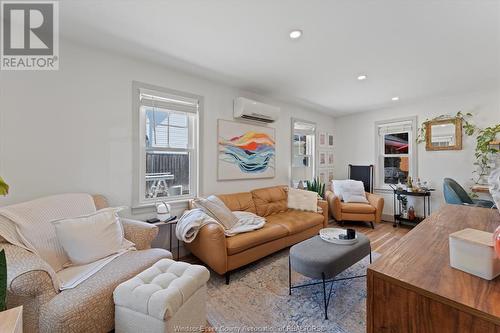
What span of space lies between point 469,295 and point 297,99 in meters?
3.77

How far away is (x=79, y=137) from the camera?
86.4 inches

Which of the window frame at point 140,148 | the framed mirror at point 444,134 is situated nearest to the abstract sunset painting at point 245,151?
the window frame at point 140,148

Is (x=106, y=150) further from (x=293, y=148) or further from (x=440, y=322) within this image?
(x=293, y=148)

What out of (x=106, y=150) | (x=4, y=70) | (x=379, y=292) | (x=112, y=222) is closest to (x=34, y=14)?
(x=4, y=70)

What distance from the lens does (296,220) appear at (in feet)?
10.0

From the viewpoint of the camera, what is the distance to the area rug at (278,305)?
166 centimetres

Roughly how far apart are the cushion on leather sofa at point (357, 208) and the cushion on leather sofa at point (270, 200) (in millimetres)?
1265

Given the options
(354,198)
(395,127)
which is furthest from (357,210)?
(395,127)

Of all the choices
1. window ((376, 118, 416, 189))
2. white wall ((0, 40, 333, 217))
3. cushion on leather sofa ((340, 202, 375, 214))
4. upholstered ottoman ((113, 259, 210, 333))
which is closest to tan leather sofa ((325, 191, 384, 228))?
cushion on leather sofa ((340, 202, 375, 214))

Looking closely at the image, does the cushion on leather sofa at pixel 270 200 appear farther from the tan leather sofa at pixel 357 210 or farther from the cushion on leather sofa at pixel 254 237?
the tan leather sofa at pixel 357 210

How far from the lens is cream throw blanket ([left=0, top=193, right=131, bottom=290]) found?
4.91 feet

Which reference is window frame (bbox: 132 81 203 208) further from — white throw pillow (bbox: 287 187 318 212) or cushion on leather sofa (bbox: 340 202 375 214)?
cushion on leather sofa (bbox: 340 202 375 214)

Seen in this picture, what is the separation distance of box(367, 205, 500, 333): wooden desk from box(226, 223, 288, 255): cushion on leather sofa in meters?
1.55

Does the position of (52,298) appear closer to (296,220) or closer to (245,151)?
(296,220)
